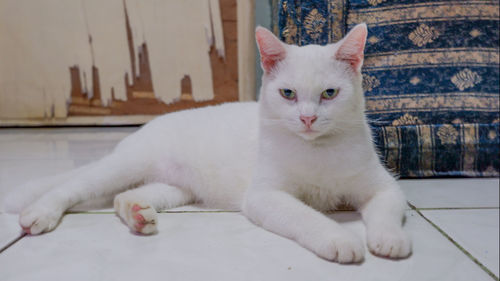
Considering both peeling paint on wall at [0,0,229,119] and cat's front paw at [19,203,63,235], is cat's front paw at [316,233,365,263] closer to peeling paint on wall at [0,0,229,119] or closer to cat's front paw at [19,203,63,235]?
cat's front paw at [19,203,63,235]

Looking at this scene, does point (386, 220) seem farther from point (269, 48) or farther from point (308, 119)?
point (269, 48)

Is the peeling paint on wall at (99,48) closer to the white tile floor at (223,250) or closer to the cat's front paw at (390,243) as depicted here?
the white tile floor at (223,250)

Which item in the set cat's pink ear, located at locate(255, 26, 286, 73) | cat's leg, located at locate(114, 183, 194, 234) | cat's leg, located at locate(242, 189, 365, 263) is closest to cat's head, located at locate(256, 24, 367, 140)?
cat's pink ear, located at locate(255, 26, 286, 73)

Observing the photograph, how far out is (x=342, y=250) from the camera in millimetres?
973

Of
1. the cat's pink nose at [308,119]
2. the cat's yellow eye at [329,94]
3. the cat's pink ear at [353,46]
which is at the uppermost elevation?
the cat's pink ear at [353,46]

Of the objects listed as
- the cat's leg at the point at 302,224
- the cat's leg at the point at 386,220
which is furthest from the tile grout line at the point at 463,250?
the cat's leg at the point at 302,224

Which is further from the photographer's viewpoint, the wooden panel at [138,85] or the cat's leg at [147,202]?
the wooden panel at [138,85]

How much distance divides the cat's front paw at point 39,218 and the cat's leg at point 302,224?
0.58 metres

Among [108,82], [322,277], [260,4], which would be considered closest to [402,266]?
[322,277]

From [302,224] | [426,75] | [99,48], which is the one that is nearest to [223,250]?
[302,224]

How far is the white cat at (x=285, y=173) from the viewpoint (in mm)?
1124

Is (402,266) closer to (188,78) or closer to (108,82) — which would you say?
(188,78)

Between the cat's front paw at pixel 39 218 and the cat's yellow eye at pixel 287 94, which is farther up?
the cat's yellow eye at pixel 287 94

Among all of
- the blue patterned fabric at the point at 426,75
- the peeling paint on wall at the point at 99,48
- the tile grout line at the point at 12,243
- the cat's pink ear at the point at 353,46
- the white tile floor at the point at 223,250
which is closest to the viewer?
the white tile floor at the point at 223,250
